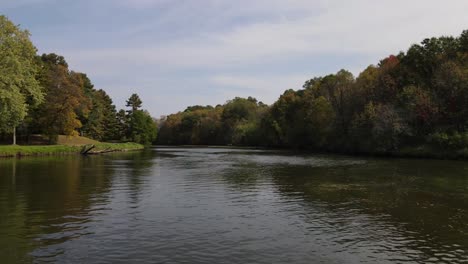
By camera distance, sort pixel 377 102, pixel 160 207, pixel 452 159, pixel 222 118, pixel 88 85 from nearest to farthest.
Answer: pixel 160 207 < pixel 452 159 < pixel 377 102 < pixel 88 85 < pixel 222 118

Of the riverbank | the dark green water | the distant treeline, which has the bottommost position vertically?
the dark green water

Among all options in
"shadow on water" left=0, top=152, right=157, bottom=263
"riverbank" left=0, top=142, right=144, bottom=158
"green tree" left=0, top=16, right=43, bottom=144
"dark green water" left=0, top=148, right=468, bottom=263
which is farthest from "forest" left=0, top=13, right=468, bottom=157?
"dark green water" left=0, top=148, right=468, bottom=263

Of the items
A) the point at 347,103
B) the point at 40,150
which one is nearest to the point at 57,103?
the point at 40,150

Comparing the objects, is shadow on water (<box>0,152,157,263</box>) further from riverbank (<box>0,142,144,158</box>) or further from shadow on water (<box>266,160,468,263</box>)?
riverbank (<box>0,142,144,158</box>)

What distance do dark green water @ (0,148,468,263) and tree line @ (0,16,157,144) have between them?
87.4ft

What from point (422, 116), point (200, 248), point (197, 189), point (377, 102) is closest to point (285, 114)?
point (377, 102)

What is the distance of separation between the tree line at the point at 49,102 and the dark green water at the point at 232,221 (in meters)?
26.6

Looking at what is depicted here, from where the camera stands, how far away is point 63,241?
14.7m

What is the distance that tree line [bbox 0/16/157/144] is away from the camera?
5364 centimetres

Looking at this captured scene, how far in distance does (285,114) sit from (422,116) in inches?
2332

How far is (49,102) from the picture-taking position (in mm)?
81500

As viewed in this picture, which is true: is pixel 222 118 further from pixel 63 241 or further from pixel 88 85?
pixel 63 241

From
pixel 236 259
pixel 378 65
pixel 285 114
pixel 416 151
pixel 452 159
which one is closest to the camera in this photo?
pixel 236 259

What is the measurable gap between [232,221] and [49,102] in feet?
239
